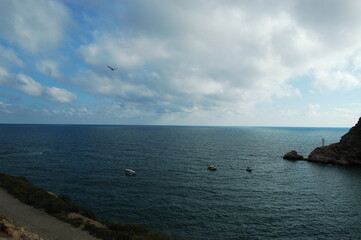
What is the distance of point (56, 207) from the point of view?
29.3 meters

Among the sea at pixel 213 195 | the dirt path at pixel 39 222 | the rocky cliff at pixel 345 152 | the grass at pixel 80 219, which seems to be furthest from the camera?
the rocky cliff at pixel 345 152

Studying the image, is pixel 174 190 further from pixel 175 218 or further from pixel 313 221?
pixel 313 221

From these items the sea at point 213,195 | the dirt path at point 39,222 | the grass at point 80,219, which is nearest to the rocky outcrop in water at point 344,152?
the sea at point 213,195

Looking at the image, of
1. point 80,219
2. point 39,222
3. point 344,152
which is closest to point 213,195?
point 80,219

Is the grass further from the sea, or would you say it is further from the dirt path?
the sea

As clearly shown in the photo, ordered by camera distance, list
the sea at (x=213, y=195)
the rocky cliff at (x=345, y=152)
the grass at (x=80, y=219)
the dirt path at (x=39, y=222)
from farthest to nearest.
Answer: the rocky cliff at (x=345, y=152) → the sea at (x=213, y=195) → the grass at (x=80, y=219) → the dirt path at (x=39, y=222)

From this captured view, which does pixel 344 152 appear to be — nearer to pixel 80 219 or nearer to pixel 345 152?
pixel 345 152

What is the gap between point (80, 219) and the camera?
88.8ft

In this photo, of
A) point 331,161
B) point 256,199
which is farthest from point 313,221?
point 331,161

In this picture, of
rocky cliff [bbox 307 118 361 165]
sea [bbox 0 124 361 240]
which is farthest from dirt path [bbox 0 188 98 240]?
rocky cliff [bbox 307 118 361 165]

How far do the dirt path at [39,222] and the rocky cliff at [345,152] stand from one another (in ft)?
320

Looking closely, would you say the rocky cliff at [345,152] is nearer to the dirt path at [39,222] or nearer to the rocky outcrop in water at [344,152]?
the rocky outcrop in water at [344,152]

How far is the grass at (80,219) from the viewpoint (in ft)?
78.7

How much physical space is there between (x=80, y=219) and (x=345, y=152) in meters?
101
